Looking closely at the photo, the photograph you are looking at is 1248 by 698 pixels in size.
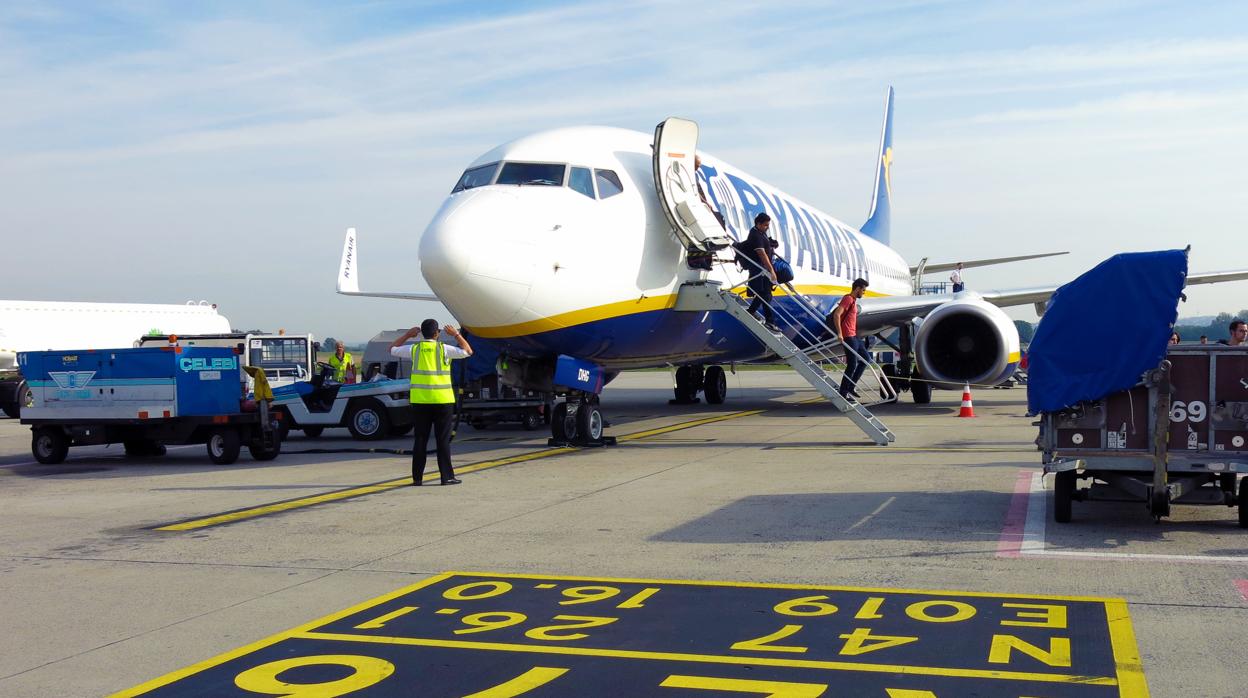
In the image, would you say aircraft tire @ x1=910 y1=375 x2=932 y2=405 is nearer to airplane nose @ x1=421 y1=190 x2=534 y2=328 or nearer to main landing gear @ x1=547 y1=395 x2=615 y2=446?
main landing gear @ x1=547 y1=395 x2=615 y2=446

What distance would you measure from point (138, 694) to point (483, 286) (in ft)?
23.7

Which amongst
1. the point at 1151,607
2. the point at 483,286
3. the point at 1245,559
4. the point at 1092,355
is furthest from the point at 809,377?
the point at 1151,607

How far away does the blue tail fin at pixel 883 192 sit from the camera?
3316 centimetres

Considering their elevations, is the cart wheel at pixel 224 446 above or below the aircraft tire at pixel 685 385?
below

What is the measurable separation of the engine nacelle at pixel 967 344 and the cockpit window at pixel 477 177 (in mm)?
8161

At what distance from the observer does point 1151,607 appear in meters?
5.32

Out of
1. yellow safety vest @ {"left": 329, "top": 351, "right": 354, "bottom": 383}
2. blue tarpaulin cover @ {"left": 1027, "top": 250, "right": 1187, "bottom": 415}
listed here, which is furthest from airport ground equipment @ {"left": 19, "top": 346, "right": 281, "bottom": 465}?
blue tarpaulin cover @ {"left": 1027, "top": 250, "right": 1187, "bottom": 415}

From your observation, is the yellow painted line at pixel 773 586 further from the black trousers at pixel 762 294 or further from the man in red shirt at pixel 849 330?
the man in red shirt at pixel 849 330

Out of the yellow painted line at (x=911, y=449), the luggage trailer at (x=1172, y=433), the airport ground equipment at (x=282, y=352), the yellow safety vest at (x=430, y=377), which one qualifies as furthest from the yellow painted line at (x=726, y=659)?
the airport ground equipment at (x=282, y=352)

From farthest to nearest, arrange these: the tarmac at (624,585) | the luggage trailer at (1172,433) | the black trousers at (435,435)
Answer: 1. the black trousers at (435,435)
2. the luggage trailer at (1172,433)
3. the tarmac at (624,585)

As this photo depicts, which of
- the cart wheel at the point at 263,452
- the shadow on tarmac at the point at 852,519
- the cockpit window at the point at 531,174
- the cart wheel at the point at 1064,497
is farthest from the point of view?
the cart wheel at the point at 263,452

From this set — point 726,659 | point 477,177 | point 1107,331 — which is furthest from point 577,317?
point 726,659

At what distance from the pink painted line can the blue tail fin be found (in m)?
23.7

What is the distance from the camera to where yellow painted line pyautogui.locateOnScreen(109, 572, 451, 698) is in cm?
435
